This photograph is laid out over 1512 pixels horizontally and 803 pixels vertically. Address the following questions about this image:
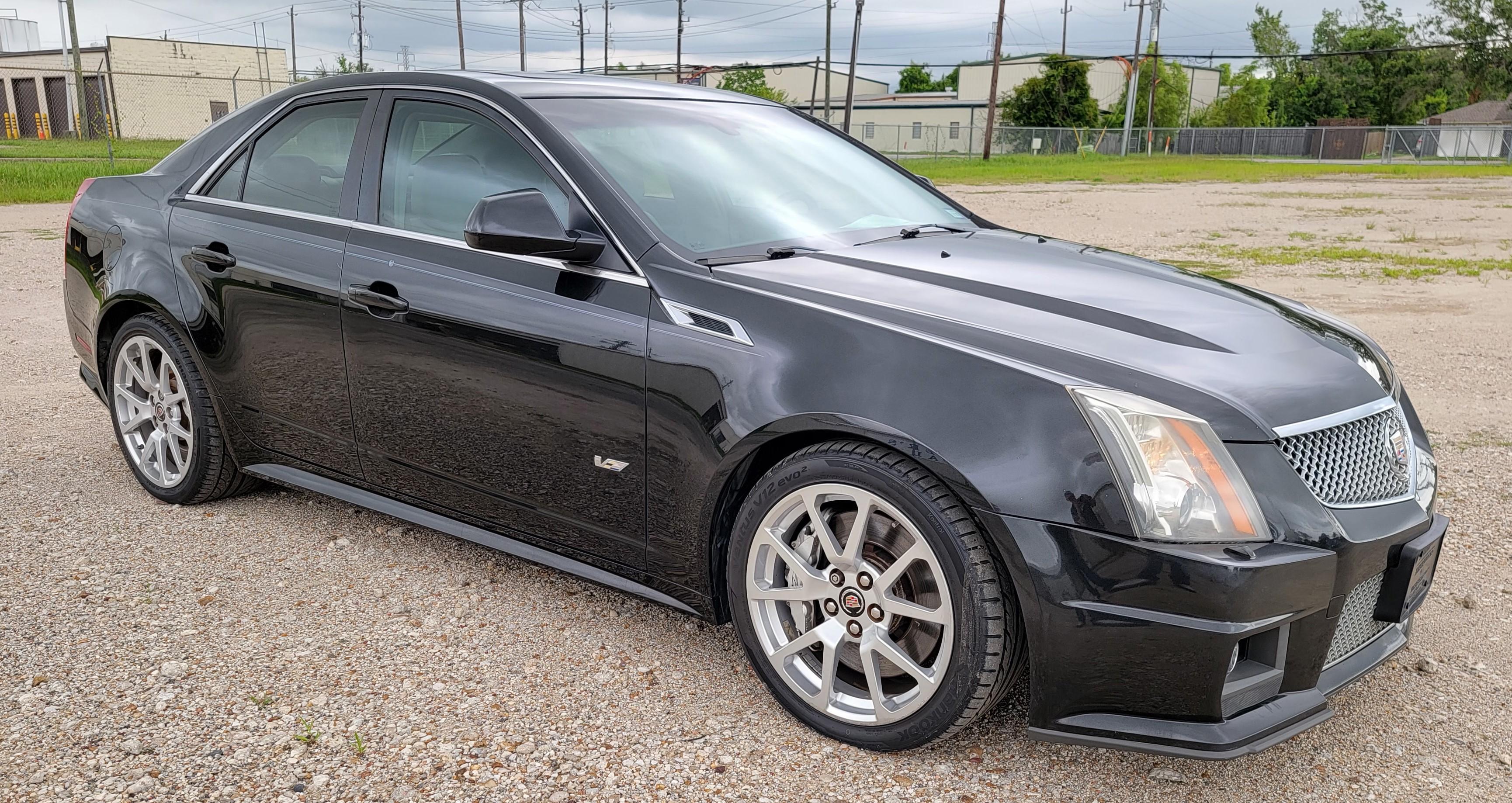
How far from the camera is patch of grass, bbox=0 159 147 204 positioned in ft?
58.5

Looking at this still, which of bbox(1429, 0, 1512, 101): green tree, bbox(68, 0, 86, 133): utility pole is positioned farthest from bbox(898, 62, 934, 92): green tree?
bbox(68, 0, 86, 133): utility pole

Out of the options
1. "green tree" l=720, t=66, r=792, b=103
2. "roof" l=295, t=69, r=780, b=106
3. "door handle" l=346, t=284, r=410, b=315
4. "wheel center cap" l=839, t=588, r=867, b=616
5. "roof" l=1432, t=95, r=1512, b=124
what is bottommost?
"wheel center cap" l=839, t=588, r=867, b=616

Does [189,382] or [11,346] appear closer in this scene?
[189,382]

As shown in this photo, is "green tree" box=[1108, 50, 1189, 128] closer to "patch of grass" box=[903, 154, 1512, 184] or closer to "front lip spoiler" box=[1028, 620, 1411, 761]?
"patch of grass" box=[903, 154, 1512, 184]

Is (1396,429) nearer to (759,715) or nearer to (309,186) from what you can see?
(759,715)

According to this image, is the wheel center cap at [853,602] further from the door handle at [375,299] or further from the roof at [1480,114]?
the roof at [1480,114]

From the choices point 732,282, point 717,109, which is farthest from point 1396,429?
point 717,109

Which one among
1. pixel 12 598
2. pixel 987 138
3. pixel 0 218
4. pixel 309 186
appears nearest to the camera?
pixel 12 598

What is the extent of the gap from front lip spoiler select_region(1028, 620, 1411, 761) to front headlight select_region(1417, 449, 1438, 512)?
0.51 meters

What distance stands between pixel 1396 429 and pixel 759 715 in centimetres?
173

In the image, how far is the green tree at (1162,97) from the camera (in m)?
75.2

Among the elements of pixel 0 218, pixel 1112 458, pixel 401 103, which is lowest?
pixel 0 218

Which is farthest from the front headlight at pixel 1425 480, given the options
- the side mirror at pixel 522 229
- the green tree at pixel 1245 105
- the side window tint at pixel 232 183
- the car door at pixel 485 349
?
the green tree at pixel 1245 105

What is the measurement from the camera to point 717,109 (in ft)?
13.1
